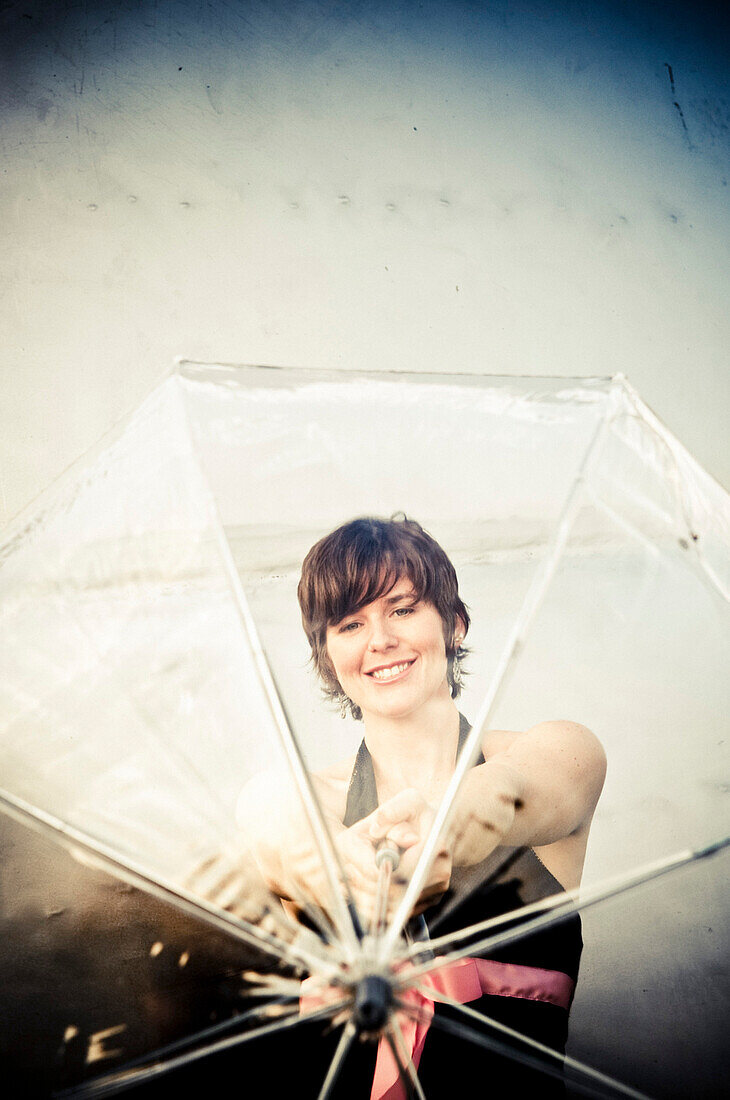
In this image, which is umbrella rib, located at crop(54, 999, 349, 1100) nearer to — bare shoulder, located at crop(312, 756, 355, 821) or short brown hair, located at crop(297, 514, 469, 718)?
bare shoulder, located at crop(312, 756, 355, 821)

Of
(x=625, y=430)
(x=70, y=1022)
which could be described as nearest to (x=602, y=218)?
(x=625, y=430)

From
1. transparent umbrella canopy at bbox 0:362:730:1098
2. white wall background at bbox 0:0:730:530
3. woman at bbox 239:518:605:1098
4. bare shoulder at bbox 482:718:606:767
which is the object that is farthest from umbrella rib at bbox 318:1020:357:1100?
white wall background at bbox 0:0:730:530

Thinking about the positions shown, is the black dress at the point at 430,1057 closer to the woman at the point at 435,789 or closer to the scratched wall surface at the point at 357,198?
the woman at the point at 435,789

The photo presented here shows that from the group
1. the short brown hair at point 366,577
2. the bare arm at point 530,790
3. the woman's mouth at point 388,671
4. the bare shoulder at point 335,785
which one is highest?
the short brown hair at point 366,577

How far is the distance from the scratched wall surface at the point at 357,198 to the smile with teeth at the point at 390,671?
1.01 m

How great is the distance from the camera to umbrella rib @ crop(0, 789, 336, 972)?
0.75 m

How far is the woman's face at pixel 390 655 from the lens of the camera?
3.22ft

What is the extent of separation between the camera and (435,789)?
0.88m

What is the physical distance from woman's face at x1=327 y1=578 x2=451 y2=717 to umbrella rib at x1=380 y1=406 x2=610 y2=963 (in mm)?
134

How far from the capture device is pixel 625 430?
3.53ft

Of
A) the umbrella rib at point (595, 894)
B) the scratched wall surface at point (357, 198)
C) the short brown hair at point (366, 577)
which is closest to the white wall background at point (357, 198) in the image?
the scratched wall surface at point (357, 198)

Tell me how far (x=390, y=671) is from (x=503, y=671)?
22 centimetres

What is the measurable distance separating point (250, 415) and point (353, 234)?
35.9 inches

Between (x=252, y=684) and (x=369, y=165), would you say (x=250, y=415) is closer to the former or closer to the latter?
(x=252, y=684)
